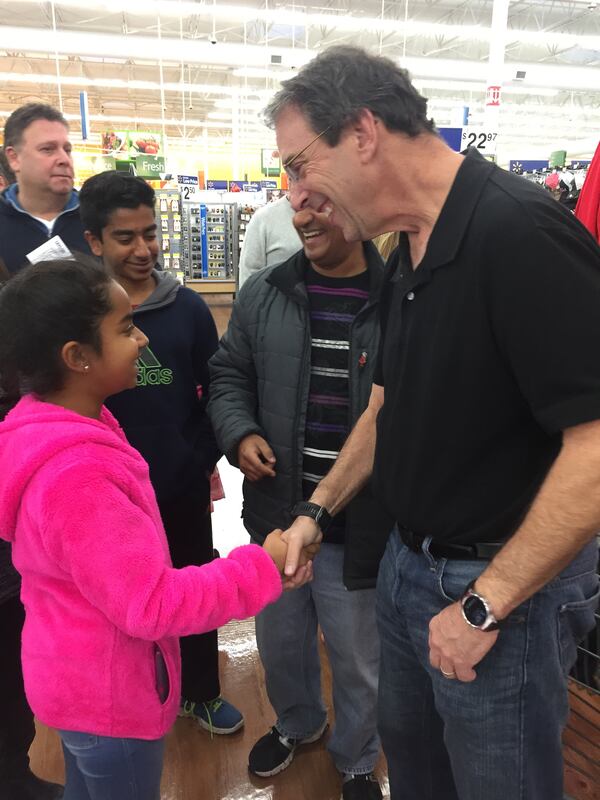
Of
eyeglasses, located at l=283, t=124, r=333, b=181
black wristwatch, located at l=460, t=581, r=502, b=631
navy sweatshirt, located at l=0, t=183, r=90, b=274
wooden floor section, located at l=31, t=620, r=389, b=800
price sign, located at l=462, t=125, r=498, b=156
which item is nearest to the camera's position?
black wristwatch, located at l=460, t=581, r=502, b=631

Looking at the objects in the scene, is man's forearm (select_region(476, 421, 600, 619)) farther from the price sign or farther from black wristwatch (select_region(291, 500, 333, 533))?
the price sign

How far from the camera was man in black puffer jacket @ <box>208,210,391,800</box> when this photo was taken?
5.37 feet

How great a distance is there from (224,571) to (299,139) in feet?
2.63

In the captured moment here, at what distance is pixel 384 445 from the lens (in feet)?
3.96

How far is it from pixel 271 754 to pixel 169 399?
119 centimetres

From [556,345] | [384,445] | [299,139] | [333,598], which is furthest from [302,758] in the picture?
[299,139]

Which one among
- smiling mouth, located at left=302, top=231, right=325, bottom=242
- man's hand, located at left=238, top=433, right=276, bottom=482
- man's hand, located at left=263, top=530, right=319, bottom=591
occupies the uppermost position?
smiling mouth, located at left=302, top=231, right=325, bottom=242

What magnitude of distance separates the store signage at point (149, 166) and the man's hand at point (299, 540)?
Answer: 10.9 metres

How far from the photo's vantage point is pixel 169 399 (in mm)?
1819

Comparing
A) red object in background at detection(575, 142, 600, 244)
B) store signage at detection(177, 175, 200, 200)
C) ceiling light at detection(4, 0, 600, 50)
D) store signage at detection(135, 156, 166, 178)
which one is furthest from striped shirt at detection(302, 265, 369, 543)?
store signage at detection(177, 175, 200, 200)

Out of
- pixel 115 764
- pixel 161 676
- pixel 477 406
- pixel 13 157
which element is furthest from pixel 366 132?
pixel 13 157

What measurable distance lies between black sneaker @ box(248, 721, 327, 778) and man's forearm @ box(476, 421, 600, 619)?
135 cm

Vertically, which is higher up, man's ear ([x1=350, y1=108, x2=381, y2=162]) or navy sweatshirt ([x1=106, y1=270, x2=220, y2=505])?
man's ear ([x1=350, y1=108, x2=381, y2=162])

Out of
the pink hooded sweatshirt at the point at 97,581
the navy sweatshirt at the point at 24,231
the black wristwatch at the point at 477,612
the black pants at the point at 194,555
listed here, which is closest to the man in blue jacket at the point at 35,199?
the navy sweatshirt at the point at 24,231
